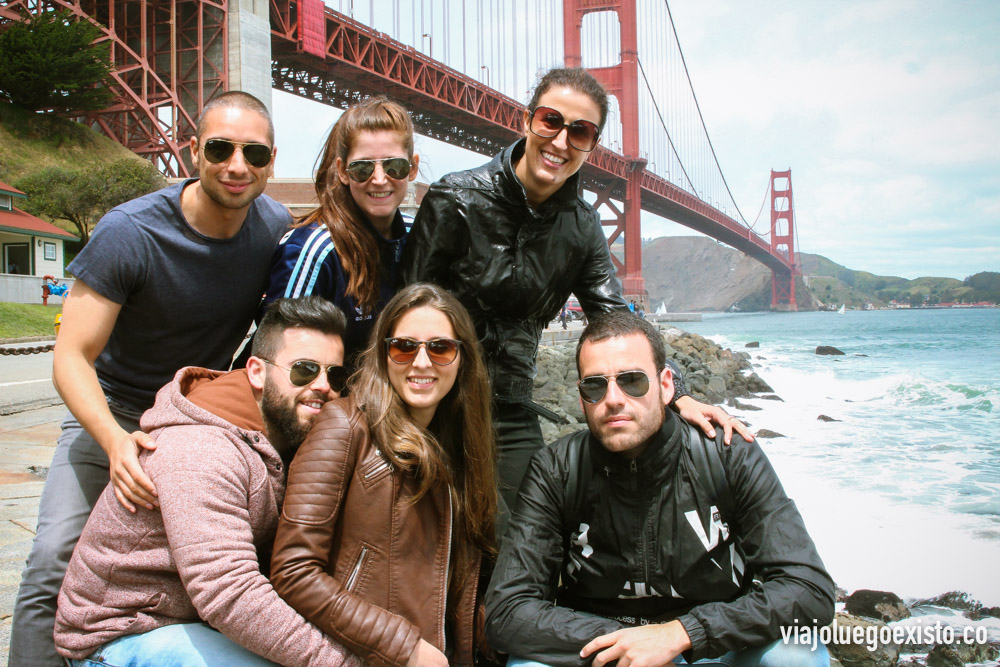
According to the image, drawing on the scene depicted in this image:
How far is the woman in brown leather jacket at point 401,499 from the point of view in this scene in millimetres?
1310

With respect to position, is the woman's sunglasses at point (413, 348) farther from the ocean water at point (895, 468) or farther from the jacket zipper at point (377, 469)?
the ocean water at point (895, 468)

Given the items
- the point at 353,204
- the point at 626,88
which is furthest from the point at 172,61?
the point at 353,204

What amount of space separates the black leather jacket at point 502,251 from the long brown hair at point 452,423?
261 millimetres

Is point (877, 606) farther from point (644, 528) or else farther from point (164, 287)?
point (164, 287)

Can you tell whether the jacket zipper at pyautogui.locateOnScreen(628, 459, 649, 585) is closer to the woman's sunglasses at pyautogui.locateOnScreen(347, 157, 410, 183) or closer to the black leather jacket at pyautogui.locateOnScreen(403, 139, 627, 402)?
the black leather jacket at pyautogui.locateOnScreen(403, 139, 627, 402)

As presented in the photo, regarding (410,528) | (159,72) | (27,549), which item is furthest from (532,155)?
(159,72)

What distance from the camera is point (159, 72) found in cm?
2236

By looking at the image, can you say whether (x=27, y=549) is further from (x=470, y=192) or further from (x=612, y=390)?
(x=612, y=390)

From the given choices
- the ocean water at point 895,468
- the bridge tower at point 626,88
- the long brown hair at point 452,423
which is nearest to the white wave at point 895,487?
the ocean water at point 895,468

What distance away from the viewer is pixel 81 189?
17.6m

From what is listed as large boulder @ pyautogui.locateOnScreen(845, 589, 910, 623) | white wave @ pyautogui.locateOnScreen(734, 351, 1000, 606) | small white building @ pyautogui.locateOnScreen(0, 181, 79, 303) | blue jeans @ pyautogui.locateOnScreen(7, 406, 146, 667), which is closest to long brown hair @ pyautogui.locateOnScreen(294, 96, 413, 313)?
blue jeans @ pyautogui.locateOnScreen(7, 406, 146, 667)

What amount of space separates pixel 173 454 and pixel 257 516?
194 millimetres

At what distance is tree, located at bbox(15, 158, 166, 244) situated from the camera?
17.5 m

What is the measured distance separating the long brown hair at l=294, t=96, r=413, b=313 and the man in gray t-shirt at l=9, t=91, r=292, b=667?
15 centimetres
